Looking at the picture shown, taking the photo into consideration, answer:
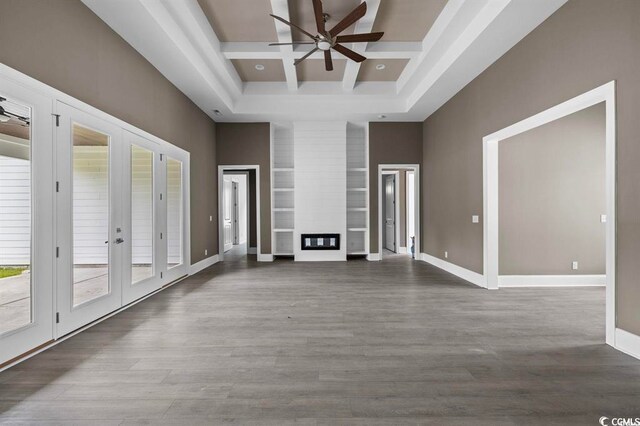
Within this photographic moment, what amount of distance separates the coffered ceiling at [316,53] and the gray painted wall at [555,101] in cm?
27

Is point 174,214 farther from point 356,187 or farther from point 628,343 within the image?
point 628,343

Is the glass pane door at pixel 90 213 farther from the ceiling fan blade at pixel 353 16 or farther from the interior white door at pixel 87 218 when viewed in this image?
the ceiling fan blade at pixel 353 16

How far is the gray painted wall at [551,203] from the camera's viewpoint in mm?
4746

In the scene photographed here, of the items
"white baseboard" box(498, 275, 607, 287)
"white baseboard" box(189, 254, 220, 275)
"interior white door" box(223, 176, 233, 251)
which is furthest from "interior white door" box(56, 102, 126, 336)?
"interior white door" box(223, 176, 233, 251)

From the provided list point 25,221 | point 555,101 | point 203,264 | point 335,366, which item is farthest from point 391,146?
point 25,221

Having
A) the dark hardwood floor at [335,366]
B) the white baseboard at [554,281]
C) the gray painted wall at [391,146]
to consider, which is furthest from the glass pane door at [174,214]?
the white baseboard at [554,281]

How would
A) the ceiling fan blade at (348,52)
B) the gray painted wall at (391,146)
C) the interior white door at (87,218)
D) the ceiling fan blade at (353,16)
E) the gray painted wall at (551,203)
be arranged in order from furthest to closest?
the gray painted wall at (391,146)
the gray painted wall at (551,203)
the ceiling fan blade at (348,52)
the ceiling fan blade at (353,16)
the interior white door at (87,218)

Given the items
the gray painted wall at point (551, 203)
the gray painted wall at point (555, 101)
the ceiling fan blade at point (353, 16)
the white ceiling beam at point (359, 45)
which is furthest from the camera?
the gray painted wall at point (551, 203)

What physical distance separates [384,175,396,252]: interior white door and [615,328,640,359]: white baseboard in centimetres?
658

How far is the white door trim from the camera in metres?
2.66

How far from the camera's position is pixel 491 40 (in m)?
3.88

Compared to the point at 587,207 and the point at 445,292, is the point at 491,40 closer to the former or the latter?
the point at 587,207

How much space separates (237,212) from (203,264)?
5408 millimetres

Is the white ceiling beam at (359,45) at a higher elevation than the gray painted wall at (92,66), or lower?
higher
